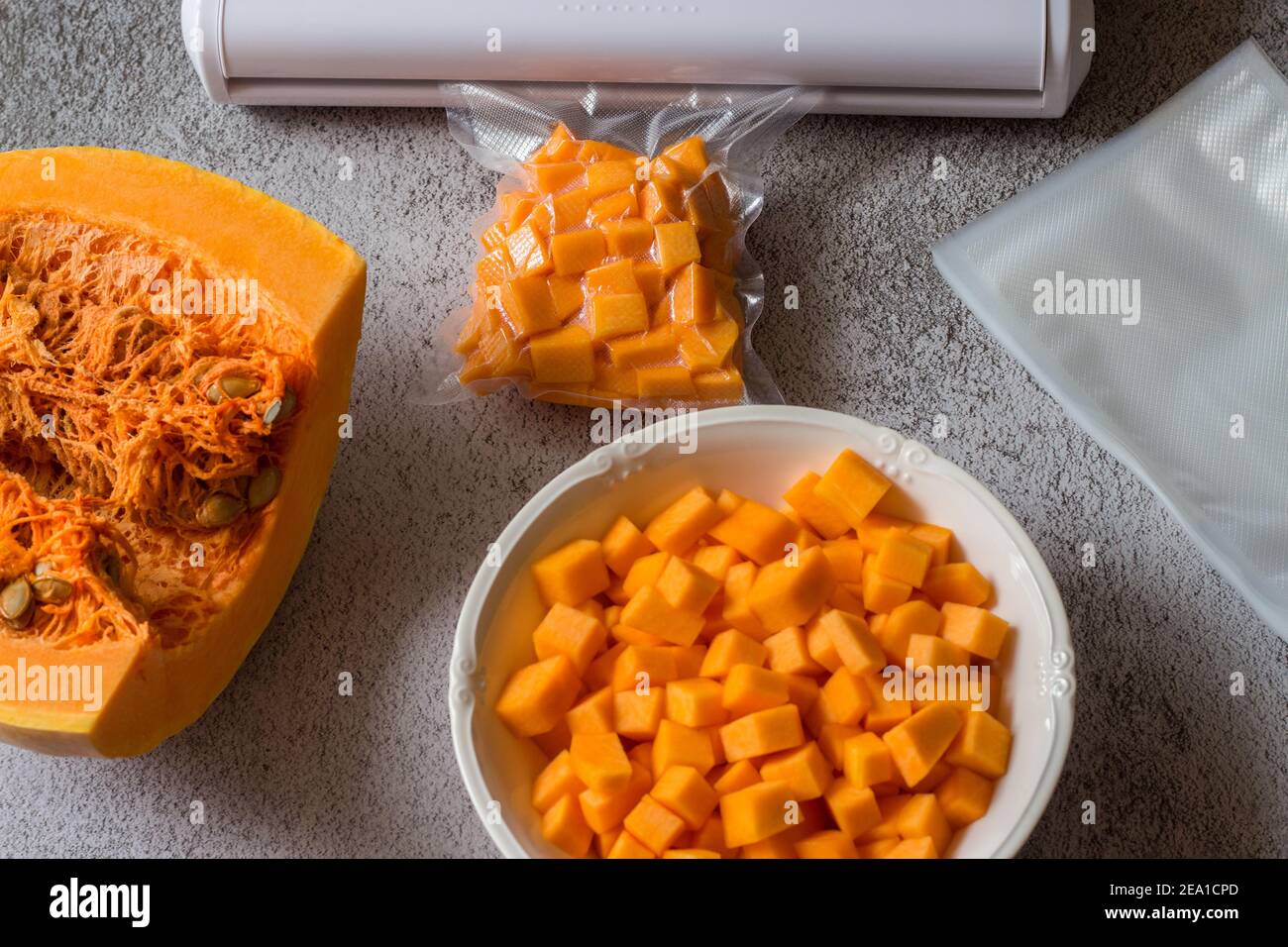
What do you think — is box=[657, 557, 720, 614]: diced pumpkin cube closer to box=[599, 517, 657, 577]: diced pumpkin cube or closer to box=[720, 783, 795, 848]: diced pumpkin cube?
box=[599, 517, 657, 577]: diced pumpkin cube

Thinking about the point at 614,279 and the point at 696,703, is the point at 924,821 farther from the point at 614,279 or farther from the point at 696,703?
the point at 614,279

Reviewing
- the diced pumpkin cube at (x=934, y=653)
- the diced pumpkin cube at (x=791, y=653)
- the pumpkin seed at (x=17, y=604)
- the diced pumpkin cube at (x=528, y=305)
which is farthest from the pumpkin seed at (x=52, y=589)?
the diced pumpkin cube at (x=934, y=653)

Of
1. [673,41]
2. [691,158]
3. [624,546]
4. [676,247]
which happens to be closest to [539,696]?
[624,546]

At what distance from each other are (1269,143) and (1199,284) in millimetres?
166

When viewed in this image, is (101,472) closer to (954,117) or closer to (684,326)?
(684,326)

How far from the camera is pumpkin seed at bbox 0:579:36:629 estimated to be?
3.34ft

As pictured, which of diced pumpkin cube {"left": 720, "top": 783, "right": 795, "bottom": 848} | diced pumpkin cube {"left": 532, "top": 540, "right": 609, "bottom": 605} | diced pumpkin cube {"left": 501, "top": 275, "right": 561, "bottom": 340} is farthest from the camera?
diced pumpkin cube {"left": 501, "top": 275, "right": 561, "bottom": 340}

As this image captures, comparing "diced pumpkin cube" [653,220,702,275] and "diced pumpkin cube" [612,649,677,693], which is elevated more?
"diced pumpkin cube" [653,220,702,275]

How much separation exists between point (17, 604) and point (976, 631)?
0.77 meters

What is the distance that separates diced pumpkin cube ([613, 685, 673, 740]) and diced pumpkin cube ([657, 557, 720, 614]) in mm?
70

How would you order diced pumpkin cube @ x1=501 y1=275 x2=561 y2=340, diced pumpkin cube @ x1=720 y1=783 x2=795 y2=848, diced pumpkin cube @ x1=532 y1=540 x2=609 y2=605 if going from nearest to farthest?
diced pumpkin cube @ x1=720 y1=783 x2=795 y2=848, diced pumpkin cube @ x1=532 y1=540 x2=609 y2=605, diced pumpkin cube @ x1=501 y1=275 x2=561 y2=340

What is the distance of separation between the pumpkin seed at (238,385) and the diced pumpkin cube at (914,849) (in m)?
0.65

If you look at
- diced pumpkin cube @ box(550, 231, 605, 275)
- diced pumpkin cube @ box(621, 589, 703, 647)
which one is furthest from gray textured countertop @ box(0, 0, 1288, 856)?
Answer: diced pumpkin cube @ box(621, 589, 703, 647)

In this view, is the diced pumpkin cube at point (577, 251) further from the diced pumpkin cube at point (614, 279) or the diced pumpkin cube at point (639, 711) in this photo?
the diced pumpkin cube at point (639, 711)
